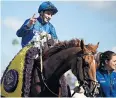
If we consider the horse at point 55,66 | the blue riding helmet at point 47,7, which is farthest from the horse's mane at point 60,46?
the blue riding helmet at point 47,7

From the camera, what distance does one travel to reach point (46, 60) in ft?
22.0

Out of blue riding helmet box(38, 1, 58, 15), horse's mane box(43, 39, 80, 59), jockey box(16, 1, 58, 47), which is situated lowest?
horse's mane box(43, 39, 80, 59)

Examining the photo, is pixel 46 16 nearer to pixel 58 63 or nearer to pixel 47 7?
pixel 47 7

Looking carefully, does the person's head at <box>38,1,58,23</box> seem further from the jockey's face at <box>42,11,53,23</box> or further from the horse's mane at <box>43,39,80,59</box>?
the horse's mane at <box>43,39,80,59</box>

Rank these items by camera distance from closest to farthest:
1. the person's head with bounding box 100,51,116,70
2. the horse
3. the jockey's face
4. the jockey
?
the horse → the person's head with bounding box 100,51,116,70 → the jockey → the jockey's face

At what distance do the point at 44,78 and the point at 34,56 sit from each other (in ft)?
1.60

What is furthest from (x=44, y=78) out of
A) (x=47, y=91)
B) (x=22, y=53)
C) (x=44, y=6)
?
(x=44, y=6)

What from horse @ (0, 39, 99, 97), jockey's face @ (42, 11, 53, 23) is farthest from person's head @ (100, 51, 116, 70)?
jockey's face @ (42, 11, 53, 23)

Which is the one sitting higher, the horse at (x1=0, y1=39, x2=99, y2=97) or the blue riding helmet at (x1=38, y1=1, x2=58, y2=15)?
the blue riding helmet at (x1=38, y1=1, x2=58, y2=15)

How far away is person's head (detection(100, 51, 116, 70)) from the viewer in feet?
23.2

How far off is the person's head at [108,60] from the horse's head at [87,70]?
890mm

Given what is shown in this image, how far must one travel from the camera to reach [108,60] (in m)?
7.11

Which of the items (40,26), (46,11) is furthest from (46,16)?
(40,26)

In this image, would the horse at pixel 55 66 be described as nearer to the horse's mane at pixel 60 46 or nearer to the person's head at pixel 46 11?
the horse's mane at pixel 60 46
